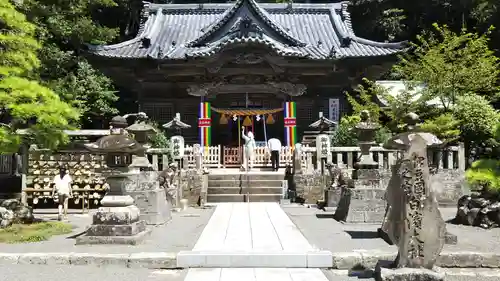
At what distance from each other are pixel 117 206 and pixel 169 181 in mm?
4785

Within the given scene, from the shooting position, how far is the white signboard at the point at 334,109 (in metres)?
23.0

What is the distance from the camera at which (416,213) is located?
6.16m

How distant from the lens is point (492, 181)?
9.49 metres

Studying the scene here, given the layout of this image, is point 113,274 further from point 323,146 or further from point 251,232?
point 323,146

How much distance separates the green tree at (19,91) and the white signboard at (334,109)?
1485 centimetres

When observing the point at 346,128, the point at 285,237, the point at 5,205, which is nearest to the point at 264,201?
the point at 346,128

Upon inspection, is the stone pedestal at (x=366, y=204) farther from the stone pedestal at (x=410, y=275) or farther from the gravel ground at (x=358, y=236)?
the stone pedestal at (x=410, y=275)

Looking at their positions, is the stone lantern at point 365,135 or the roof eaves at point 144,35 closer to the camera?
the stone lantern at point 365,135

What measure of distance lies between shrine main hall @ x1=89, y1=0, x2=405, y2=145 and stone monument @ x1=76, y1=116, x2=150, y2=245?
12.3m

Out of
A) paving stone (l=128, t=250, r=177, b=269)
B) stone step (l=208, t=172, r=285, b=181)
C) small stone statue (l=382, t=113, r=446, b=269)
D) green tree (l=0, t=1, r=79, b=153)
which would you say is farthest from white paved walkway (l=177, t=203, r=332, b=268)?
stone step (l=208, t=172, r=285, b=181)

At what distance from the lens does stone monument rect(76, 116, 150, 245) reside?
8672 millimetres

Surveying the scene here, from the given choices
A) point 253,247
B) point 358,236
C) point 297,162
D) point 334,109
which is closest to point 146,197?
point 253,247

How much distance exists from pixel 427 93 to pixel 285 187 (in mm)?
7631

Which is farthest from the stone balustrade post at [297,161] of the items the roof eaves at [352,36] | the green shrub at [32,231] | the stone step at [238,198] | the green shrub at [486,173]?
the roof eaves at [352,36]
